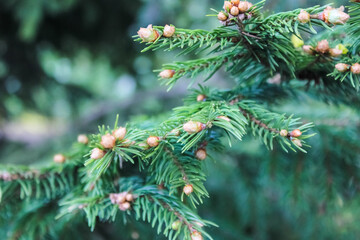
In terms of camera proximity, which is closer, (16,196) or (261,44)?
(261,44)

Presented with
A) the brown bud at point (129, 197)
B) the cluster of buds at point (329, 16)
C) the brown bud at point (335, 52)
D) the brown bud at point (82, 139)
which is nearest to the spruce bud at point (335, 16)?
the cluster of buds at point (329, 16)

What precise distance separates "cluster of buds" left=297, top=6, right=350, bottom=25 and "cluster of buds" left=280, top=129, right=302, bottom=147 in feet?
0.58

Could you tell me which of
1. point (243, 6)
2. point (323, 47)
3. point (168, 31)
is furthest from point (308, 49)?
point (168, 31)

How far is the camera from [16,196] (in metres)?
0.72

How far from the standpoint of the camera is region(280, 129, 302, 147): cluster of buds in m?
0.48

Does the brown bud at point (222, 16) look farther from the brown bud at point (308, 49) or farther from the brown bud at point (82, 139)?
the brown bud at point (82, 139)

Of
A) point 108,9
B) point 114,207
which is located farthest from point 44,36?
point 114,207

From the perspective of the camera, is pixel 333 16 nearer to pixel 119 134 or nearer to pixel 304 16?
pixel 304 16

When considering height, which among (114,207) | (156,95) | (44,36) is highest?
(44,36)

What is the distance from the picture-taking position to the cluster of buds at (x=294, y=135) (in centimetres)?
48

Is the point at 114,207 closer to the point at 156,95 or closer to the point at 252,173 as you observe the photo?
the point at 252,173

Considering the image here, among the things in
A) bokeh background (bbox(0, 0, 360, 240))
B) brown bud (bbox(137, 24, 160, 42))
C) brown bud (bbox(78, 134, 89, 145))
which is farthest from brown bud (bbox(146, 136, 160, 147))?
bokeh background (bbox(0, 0, 360, 240))

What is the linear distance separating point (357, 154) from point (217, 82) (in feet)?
4.39

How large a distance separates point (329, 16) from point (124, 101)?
1.78m
